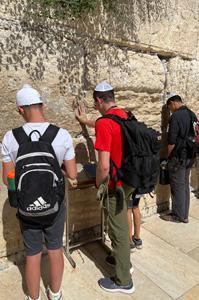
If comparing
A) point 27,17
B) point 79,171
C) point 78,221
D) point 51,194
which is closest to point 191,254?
point 78,221

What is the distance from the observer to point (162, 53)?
3.76 m

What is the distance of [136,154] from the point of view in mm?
2441

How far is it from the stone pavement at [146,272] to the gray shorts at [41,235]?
596 mm

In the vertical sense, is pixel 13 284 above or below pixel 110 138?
below

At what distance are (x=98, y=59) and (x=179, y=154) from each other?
1610 mm

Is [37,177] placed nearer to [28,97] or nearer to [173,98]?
[28,97]

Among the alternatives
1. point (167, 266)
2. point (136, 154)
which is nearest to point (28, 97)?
point (136, 154)

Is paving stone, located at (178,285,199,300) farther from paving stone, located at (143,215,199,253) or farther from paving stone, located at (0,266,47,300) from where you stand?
paving stone, located at (0,266,47,300)

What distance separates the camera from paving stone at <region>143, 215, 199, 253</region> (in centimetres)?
352

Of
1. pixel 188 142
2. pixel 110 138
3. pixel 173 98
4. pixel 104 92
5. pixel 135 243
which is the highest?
pixel 104 92

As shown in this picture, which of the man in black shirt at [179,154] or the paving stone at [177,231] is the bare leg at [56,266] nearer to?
the paving stone at [177,231]

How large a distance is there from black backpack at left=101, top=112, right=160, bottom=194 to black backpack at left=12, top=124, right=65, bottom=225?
24.3 inches

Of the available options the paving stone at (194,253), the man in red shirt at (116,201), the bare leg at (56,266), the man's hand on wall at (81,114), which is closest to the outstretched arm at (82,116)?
the man's hand on wall at (81,114)

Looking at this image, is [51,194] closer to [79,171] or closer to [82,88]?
[79,171]
